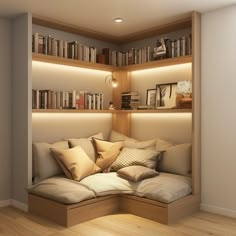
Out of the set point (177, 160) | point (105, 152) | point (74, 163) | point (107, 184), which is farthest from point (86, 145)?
point (177, 160)

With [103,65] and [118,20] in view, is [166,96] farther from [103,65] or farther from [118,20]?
[118,20]

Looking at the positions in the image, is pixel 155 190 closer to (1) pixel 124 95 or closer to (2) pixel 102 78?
(1) pixel 124 95

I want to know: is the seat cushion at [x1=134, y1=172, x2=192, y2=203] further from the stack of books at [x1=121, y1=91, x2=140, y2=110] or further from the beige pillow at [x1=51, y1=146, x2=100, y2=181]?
the stack of books at [x1=121, y1=91, x2=140, y2=110]

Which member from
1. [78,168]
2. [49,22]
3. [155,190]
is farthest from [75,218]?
[49,22]

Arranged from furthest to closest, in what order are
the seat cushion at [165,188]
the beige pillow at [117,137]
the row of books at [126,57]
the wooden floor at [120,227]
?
the beige pillow at [117,137] → the row of books at [126,57] → the seat cushion at [165,188] → the wooden floor at [120,227]

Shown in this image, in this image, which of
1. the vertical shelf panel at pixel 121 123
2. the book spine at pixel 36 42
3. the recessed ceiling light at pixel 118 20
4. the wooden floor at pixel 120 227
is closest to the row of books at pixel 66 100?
the vertical shelf panel at pixel 121 123

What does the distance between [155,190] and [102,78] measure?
7.32ft

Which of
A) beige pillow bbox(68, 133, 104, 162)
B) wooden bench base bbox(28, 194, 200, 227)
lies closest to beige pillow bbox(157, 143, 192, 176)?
wooden bench base bbox(28, 194, 200, 227)

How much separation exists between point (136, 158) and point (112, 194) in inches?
23.6

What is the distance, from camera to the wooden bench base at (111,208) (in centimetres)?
321

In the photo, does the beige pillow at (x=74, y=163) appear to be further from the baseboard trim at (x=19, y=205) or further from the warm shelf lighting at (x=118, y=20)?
the warm shelf lighting at (x=118, y=20)

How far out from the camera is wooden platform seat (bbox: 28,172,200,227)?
10.6 ft

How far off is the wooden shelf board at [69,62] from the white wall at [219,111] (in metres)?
1.55

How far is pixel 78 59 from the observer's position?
4270mm
